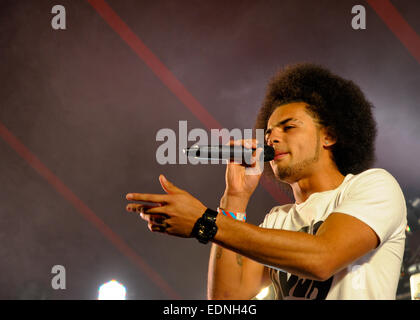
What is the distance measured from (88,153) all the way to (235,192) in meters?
8.74

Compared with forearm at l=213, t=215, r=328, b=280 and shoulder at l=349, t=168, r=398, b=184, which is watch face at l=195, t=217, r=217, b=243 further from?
shoulder at l=349, t=168, r=398, b=184

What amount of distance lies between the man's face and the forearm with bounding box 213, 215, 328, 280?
2.87ft

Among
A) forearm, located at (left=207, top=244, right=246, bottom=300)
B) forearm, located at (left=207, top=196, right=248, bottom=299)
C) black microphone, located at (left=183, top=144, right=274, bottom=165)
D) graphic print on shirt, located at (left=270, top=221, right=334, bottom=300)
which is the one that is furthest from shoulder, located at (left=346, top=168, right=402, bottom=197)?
forearm, located at (left=207, top=244, right=246, bottom=300)

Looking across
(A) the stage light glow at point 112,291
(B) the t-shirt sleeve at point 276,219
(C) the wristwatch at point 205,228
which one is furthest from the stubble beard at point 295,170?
(A) the stage light glow at point 112,291

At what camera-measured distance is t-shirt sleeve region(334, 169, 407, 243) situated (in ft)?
5.35

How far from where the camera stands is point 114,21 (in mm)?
8508

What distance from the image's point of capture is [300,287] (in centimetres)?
188

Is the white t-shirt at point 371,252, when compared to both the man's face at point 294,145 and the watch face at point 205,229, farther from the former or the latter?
the watch face at point 205,229

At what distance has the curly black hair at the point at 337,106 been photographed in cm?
271

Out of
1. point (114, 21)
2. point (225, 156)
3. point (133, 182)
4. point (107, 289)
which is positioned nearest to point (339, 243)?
point (225, 156)

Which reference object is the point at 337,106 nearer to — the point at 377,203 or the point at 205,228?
the point at 377,203

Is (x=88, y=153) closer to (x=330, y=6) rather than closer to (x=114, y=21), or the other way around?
(x=114, y=21)

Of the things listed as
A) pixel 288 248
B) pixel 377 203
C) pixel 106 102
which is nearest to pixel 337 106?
pixel 377 203

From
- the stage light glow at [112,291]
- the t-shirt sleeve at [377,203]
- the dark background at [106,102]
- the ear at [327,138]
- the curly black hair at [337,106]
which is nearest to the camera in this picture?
the t-shirt sleeve at [377,203]
